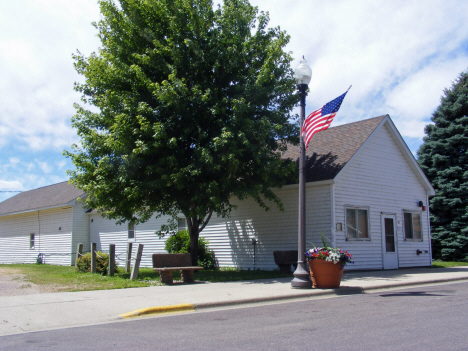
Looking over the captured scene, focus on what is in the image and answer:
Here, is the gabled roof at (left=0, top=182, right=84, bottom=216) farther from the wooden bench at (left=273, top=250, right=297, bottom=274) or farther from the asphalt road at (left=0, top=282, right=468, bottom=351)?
the asphalt road at (left=0, top=282, right=468, bottom=351)

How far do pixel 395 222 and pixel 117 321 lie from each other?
14.4 m

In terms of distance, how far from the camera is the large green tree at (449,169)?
2642 centimetres

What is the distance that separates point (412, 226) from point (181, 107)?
12.2 meters

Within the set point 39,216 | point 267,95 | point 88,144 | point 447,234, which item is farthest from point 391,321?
point 39,216

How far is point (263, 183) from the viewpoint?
1570cm

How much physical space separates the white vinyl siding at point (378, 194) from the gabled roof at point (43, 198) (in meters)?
17.6

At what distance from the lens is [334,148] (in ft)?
61.8

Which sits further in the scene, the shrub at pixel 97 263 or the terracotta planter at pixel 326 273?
the shrub at pixel 97 263

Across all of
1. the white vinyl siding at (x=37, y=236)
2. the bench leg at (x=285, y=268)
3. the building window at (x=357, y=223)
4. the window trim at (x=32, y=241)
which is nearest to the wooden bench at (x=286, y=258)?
the bench leg at (x=285, y=268)

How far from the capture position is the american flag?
1241cm

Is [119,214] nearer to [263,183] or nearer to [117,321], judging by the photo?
[263,183]

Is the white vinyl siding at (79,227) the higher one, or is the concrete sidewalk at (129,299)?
the white vinyl siding at (79,227)

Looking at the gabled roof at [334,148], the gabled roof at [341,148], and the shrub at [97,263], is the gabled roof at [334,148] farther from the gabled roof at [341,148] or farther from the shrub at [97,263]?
the shrub at [97,263]

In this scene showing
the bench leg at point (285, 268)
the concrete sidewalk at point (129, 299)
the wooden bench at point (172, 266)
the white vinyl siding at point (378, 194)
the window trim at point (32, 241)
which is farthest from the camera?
the window trim at point (32, 241)
